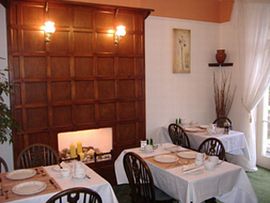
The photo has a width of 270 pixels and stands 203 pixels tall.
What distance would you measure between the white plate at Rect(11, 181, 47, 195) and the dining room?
1.06ft

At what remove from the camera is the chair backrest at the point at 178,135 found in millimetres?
4051

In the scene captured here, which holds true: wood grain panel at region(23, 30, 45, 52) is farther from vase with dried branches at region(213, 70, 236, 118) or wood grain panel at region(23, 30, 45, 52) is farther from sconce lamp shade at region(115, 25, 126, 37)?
vase with dried branches at region(213, 70, 236, 118)

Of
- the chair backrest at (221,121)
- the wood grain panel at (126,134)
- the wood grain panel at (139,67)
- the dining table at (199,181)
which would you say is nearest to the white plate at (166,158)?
the dining table at (199,181)

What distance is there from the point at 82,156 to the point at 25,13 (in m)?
1.97

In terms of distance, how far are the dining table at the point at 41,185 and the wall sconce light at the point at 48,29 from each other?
1730 millimetres

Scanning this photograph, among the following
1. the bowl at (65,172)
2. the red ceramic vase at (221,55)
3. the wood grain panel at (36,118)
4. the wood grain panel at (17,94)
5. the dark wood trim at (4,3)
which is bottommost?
the bowl at (65,172)

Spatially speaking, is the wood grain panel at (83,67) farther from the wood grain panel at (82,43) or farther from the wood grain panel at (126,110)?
the wood grain panel at (126,110)

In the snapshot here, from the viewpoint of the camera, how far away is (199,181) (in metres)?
2.26

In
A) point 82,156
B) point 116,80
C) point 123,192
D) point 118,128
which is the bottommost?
point 123,192

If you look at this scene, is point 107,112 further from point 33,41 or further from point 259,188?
point 259,188

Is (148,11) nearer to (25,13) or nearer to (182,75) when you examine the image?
(182,75)

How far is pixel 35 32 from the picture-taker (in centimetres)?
345

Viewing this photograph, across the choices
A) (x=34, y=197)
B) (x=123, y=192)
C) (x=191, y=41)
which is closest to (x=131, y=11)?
(x=191, y=41)

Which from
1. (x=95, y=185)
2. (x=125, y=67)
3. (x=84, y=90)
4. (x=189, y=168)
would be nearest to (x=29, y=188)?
(x=95, y=185)
